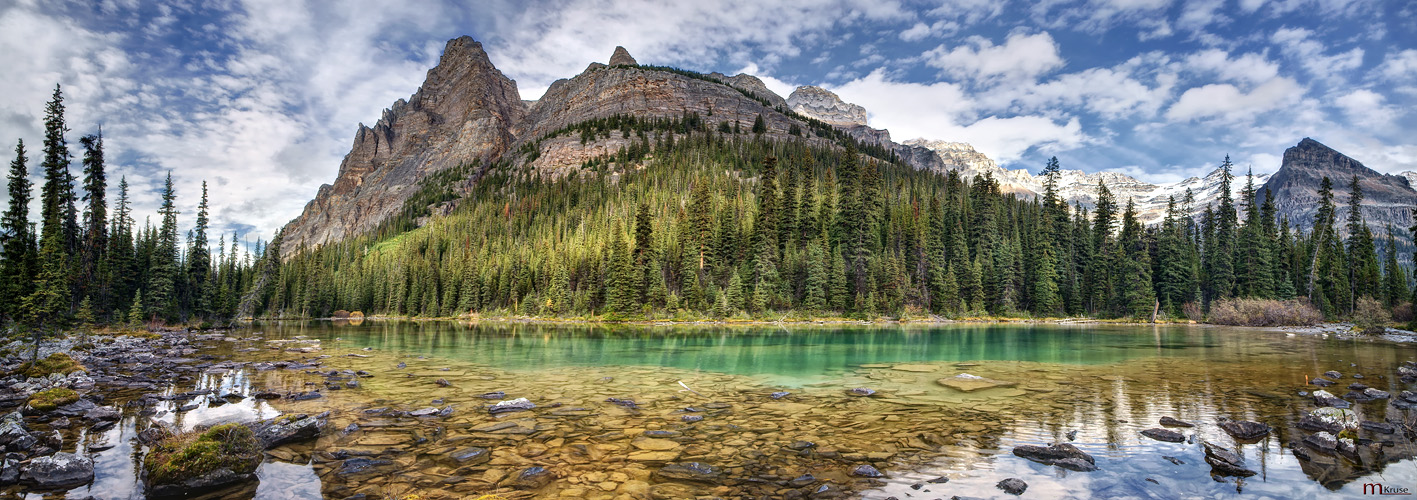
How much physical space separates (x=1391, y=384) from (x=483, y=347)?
46.2 m

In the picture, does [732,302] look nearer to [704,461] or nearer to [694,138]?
[704,461]

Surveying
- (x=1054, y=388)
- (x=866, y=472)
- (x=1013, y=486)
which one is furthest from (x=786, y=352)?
(x=1013, y=486)

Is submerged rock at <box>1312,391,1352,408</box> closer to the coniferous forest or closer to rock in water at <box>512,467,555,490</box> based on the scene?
rock in water at <box>512,467,555,490</box>

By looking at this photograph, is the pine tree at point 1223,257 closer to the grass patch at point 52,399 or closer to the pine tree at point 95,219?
the grass patch at point 52,399

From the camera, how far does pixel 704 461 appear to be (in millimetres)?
11758

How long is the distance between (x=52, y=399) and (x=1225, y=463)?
29534 millimetres

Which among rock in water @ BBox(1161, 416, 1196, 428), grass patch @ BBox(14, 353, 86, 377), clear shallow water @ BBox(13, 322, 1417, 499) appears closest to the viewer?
clear shallow water @ BBox(13, 322, 1417, 499)

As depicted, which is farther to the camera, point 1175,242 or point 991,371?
point 1175,242

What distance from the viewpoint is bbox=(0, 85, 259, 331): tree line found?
1427 inches

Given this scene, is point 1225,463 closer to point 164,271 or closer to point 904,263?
point 904,263

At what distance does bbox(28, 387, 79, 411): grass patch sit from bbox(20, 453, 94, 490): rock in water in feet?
27.8

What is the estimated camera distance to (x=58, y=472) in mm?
10398

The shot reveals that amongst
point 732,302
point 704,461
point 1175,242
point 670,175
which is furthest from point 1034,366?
point 670,175

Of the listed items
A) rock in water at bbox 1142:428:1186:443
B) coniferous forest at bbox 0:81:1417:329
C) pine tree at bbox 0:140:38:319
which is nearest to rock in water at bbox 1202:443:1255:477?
rock in water at bbox 1142:428:1186:443
